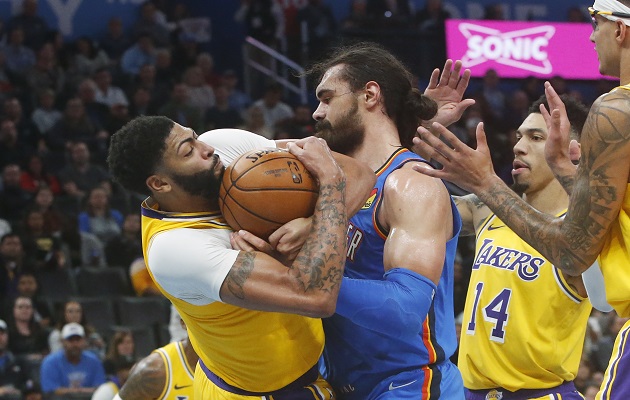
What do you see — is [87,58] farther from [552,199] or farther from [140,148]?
[140,148]

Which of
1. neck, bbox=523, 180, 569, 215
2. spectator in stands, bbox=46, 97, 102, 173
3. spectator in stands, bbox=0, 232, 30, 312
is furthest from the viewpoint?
spectator in stands, bbox=46, 97, 102, 173

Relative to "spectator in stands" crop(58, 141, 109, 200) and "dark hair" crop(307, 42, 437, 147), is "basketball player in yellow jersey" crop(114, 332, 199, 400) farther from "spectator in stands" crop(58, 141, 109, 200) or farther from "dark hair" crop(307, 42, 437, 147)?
"spectator in stands" crop(58, 141, 109, 200)

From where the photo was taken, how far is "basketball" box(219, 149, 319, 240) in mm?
3469

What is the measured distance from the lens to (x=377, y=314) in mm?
3535

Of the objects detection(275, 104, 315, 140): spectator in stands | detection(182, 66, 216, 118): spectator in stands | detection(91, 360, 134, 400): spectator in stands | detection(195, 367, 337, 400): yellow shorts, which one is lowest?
detection(91, 360, 134, 400): spectator in stands

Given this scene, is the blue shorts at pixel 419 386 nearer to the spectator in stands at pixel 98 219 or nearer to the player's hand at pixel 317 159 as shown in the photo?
the player's hand at pixel 317 159

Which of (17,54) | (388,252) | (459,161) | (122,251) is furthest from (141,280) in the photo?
(459,161)

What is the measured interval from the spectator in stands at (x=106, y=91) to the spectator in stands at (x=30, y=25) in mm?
1089

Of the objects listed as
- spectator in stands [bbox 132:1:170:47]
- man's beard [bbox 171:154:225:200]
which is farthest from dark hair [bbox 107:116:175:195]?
spectator in stands [bbox 132:1:170:47]

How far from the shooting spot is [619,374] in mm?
3436

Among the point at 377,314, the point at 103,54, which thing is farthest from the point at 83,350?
the point at 377,314

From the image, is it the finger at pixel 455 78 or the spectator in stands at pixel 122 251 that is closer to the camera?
the finger at pixel 455 78

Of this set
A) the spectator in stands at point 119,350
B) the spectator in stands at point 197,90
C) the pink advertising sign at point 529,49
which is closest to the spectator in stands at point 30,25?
the spectator in stands at point 197,90

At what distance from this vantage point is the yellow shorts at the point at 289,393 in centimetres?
389
